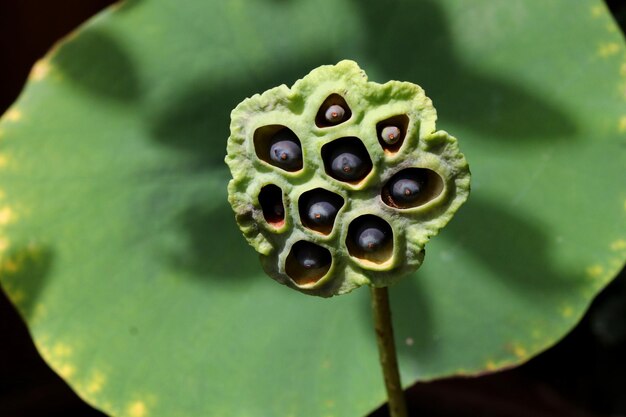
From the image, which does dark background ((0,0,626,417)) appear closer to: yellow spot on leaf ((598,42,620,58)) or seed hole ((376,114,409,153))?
yellow spot on leaf ((598,42,620,58))

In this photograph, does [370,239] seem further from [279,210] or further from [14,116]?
[14,116]

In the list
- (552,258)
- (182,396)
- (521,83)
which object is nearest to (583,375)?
(552,258)

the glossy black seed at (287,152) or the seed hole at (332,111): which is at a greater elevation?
the seed hole at (332,111)

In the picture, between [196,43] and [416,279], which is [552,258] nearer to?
[416,279]

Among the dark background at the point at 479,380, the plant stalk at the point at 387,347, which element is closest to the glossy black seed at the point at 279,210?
the plant stalk at the point at 387,347

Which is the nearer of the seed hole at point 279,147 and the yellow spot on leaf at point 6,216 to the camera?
the seed hole at point 279,147

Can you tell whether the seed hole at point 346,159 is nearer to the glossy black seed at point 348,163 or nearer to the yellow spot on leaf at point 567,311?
the glossy black seed at point 348,163

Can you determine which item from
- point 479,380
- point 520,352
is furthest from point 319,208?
point 479,380
